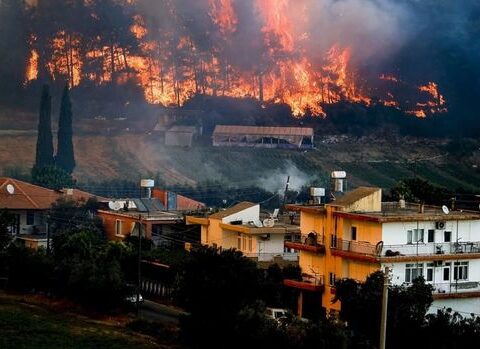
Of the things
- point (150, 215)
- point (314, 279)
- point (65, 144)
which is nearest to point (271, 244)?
point (314, 279)

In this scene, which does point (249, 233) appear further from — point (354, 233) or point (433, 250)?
point (433, 250)

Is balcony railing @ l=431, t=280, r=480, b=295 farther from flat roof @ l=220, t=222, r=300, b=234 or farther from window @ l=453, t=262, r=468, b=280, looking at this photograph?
flat roof @ l=220, t=222, r=300, b=234

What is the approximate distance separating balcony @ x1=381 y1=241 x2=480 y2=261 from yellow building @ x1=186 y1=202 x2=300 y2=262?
12.0 meters

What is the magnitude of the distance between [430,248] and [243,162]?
76.5 m

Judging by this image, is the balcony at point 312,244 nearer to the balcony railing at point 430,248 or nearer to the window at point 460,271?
the balcony railing at point 430,248

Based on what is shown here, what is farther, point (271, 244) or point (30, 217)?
point (30, 217)

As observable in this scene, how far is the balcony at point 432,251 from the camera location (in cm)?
5219

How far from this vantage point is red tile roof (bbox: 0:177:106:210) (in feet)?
280

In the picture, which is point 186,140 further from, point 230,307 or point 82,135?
point 230,307

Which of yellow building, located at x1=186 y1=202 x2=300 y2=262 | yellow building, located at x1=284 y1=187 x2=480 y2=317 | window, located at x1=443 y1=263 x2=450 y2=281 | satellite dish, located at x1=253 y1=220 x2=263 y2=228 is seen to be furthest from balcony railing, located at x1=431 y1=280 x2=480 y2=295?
satellite dish, located at x1=253 y1=220 x2=263 y2=228

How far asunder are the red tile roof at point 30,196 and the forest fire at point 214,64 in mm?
58410

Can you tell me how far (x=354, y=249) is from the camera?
53.7 metres

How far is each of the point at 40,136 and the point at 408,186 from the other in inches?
1793

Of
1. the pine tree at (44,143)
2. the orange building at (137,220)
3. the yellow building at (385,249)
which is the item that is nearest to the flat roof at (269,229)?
the yellow building at (385,249)
